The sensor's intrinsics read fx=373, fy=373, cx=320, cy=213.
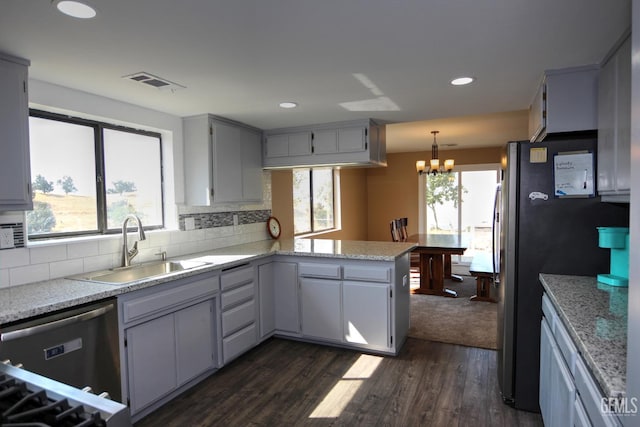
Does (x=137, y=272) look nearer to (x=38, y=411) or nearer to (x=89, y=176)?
(x=89, y=176)

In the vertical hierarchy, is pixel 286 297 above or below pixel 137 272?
below

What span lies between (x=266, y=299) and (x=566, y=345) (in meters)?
2.49

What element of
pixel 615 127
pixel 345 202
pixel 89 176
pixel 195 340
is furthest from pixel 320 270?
pixel 345 202

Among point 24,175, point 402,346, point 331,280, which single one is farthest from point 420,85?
point 24,175

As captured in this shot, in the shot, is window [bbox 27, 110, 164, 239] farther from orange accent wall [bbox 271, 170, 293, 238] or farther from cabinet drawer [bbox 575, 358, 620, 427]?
cabinet drawer [bbox 575, 358, 620, 427]

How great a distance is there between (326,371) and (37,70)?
9.34 ft

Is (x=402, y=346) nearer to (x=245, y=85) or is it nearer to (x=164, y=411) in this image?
(x=164, y=411)

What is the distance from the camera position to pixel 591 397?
48.6 inches

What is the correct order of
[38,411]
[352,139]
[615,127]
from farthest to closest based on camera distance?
[352,139]
[615,127]
[38,411]

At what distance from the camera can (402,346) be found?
3424 millimetres

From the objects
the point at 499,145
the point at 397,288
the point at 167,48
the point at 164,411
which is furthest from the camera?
the point at 499,145

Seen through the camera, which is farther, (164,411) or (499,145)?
(499,145)

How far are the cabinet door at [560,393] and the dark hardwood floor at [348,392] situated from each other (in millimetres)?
588

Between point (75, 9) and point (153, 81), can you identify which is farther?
point (153, 81)
